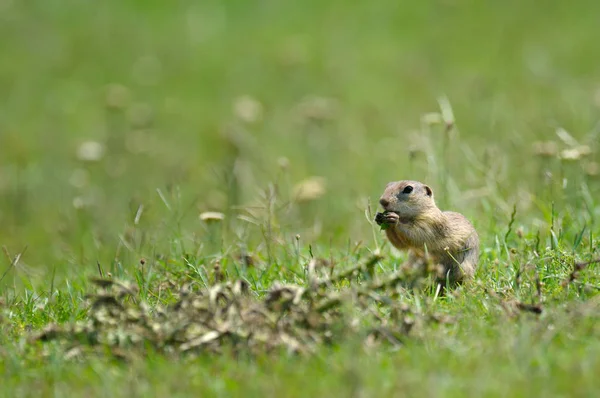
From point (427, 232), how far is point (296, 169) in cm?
534

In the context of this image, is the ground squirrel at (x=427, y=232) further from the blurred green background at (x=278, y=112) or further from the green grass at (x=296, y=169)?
the blurred green background at (x=278, y=112)

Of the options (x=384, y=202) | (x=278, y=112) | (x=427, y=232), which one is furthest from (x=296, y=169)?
(x=427, y=232)

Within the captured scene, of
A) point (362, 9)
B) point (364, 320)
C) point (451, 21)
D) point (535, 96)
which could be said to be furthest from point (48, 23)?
point (364, 320)

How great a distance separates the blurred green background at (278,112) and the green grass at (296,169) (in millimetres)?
40

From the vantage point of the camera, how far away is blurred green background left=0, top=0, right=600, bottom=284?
25.6ft

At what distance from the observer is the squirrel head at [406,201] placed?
5426 millimetres

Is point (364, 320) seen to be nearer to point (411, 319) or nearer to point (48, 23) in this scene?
point (411, 319)

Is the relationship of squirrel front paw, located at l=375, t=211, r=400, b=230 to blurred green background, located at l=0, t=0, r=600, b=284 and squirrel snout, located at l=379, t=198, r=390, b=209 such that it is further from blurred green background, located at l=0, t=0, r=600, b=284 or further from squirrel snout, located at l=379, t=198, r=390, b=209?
blurred green background, located at l=0, t=0, r=600, b=284

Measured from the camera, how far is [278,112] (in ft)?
40.3

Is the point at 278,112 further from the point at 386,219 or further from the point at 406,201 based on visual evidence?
the point at 386,219

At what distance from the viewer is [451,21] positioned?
14125 mm

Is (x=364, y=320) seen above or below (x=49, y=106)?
above

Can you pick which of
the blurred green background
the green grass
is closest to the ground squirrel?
the green grass

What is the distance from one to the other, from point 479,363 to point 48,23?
1211cm
